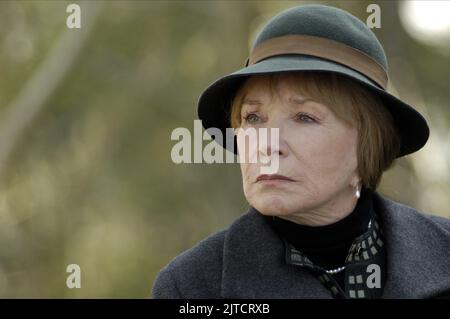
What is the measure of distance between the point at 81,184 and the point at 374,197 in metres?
8.43

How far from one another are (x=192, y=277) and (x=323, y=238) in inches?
17.5

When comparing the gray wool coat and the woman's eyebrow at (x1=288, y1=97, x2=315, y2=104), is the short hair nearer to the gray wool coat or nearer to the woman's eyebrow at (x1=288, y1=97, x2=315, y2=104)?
the woman's eyebrow at (x1=288, y1=97, x2=315, y2=104)

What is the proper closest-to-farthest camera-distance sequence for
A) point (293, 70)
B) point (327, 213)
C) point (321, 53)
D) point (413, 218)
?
point (293, 70), point (321, 53), point (327, 213), point (413, 218)

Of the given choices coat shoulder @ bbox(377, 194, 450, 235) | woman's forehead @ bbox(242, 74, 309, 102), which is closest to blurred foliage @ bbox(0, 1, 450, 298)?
coat shoulder @ bbox(377, 194, 450, 235)

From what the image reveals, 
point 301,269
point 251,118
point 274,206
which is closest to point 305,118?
point 251,118

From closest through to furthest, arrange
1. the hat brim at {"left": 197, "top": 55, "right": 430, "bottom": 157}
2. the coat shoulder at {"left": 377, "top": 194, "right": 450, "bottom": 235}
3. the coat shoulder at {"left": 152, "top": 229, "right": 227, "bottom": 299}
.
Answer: the hat brim at {"left": 197, "top": 55, "right": 430, "bottom": 157} < the coat shoulder at {"left": 152, "top": 229, "right": 227, "bottom": 299} < the coat shoulder at {"left": 377, "top": 194, "right": 450, "bottom": 235}

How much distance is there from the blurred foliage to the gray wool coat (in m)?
7.32

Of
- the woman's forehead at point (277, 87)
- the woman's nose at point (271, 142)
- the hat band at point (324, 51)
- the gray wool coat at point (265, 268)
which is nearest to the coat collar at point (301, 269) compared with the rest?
the gray wool coat at point (265, 268)

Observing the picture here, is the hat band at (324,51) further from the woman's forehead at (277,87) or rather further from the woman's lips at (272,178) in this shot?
the woman's lips at (272,178)

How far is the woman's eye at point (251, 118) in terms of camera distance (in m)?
2.76

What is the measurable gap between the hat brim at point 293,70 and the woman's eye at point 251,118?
Answer: 131mm

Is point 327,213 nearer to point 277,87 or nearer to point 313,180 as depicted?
point 313,180

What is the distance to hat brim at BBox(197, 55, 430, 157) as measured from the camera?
2654 mm

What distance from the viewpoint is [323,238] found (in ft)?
9.18
